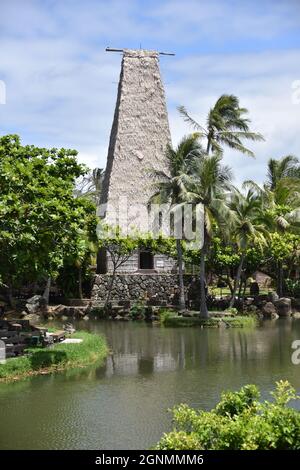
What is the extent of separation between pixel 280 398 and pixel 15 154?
39.2 feet

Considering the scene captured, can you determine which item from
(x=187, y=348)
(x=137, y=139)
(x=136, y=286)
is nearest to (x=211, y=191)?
(x=187, y=348)

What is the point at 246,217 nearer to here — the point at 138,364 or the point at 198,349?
the point at 198,349

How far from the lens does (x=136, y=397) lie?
14.5 metres

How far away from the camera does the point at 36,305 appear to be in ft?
115

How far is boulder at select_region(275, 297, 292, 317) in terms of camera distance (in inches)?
1348

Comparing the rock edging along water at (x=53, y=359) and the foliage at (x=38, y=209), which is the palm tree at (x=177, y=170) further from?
the foliage at (x=38, y=209)

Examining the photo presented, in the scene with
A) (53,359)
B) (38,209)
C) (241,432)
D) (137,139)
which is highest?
(137,139)

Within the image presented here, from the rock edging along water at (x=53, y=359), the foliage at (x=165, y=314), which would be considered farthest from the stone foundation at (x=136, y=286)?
the rock edging along water at (x=53, y=359)

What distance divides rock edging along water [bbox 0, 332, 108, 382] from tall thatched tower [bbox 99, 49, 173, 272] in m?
18.5

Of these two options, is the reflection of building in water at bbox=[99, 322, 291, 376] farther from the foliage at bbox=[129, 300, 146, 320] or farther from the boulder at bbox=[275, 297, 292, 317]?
the boulder at bbox=[275, 297, 292, 317]

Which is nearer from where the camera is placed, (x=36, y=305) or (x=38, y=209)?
(x=38, y=209)

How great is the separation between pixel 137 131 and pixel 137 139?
498mm
